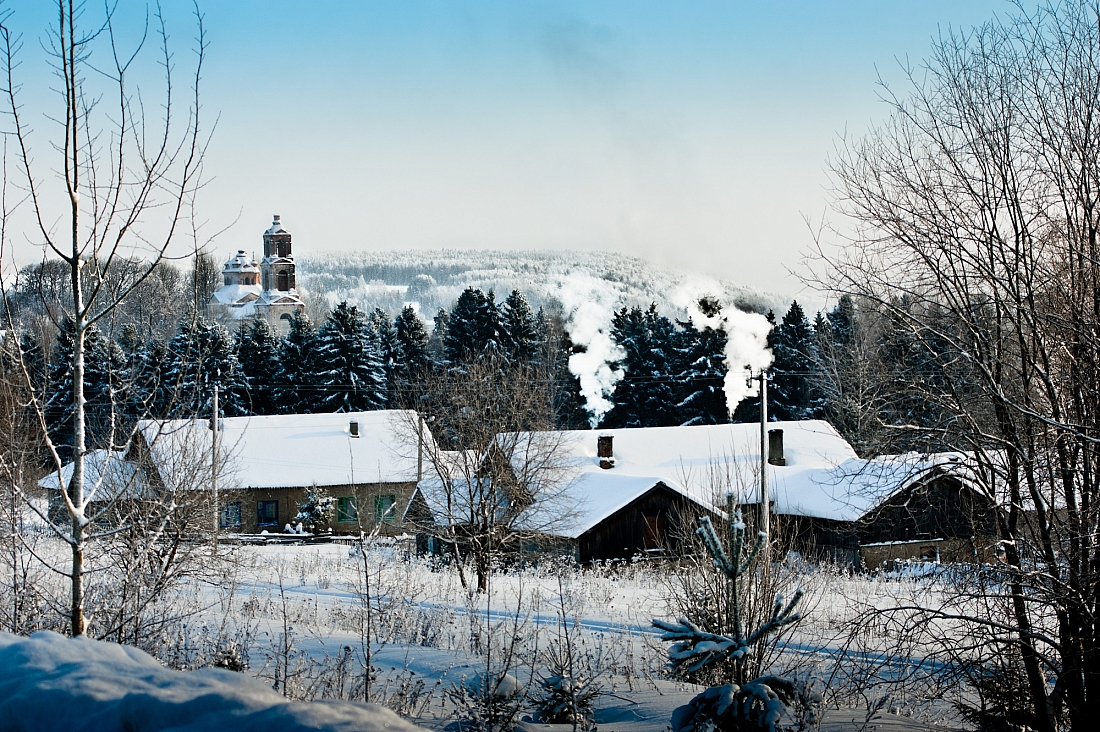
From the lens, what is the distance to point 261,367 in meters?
55.5

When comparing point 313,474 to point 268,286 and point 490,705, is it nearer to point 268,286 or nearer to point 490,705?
point 490,705

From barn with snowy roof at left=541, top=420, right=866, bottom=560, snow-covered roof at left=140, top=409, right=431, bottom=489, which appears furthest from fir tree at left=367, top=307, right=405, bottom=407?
barn with snowy roof at left=541, top=420, right=866, bottom=560

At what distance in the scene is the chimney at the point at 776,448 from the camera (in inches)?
1481

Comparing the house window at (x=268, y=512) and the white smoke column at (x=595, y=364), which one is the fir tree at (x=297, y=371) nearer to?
the house window at (x=268, y=512)

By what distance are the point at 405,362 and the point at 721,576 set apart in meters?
48.5

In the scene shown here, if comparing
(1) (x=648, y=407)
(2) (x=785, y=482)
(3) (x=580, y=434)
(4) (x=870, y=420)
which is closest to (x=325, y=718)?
(4) (x=870, y=420)

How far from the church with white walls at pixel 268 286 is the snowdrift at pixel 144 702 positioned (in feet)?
272

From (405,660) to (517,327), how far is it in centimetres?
4882

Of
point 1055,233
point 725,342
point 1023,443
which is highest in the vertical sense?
point 725,342

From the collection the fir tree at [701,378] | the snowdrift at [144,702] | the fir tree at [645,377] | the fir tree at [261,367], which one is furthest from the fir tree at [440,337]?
the snowdrift at [144,702]

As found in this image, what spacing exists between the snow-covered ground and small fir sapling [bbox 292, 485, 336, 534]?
1961 centimetres

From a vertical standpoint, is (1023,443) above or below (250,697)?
above

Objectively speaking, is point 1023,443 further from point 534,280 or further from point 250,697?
point 534,280

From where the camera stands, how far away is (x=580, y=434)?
40219mm
